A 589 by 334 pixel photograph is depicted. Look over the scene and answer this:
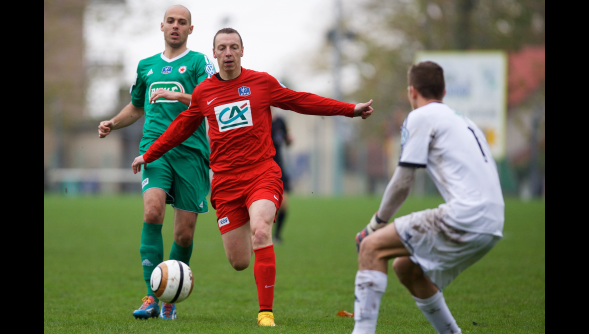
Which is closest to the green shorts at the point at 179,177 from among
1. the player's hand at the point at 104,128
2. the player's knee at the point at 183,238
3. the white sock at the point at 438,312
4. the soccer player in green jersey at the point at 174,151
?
the soccer player in green jersey at the point at 174,151

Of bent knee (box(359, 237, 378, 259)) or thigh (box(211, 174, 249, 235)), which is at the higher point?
thigh (box(211, 174, 249, 235))

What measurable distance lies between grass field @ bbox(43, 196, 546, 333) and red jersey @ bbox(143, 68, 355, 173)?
1.43 metres

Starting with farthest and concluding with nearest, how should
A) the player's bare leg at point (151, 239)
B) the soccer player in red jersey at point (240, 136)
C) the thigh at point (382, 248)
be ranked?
the player's bare leg at point (151, 239) → the soccer player in red jersey at point (240, 136) → the thigh at point (382, 248)

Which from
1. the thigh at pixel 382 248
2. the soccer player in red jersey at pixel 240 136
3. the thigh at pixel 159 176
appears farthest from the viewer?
the thigh at pixel 159 176

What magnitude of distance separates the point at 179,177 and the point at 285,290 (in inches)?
87.3

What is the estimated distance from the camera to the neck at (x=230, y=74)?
543 centimetres

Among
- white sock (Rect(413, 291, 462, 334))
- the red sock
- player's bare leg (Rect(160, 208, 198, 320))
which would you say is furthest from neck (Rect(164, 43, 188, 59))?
white sock (Rect(413, 291, 462, 334))

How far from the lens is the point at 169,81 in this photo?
233 inches

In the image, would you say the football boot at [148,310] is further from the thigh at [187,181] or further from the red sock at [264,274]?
the red sock at [264,274]

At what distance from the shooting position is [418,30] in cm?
3556

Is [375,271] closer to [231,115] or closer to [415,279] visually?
[415,279]

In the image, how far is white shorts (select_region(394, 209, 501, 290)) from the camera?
3.88 meters

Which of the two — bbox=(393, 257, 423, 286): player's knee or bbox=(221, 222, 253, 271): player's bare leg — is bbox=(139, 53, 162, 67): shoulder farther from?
bbox=(393, 257, 423, 286): player's knee

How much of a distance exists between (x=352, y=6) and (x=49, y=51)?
17263 mm
